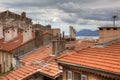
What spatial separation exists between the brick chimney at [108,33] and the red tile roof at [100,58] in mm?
993

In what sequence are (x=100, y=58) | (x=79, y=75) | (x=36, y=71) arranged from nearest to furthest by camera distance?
(x=100, y=58)
(x=79, y=75)
(x=36, y=71)

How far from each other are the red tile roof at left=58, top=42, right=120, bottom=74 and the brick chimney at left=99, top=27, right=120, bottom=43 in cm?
Answer: 99

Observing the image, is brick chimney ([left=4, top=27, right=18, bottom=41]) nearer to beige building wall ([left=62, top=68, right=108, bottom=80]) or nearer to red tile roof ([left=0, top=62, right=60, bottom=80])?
red tile roof ([left=0, top=62, right=60, bottom=80])

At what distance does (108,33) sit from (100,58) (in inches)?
147

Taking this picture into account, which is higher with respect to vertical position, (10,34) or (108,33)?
(108,33)

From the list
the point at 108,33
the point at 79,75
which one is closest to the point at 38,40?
the point at 108,33

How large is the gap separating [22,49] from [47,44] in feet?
9.61

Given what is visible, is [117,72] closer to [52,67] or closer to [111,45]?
[111,45]

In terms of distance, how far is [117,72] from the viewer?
12.5m

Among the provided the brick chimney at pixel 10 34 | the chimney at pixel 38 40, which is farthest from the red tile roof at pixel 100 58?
the brick chimney at pixel 10 34

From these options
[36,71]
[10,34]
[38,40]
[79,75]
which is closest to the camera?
[79,75]

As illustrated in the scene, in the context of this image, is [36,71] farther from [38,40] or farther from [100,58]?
[38,40]

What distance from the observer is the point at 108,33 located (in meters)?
18.7

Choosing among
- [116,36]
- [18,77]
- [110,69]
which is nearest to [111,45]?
[116,36]
